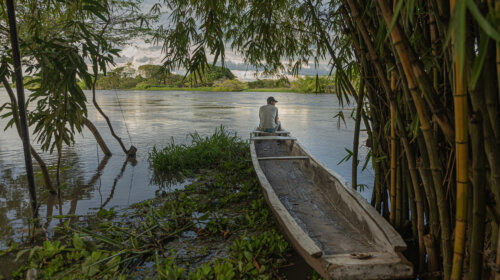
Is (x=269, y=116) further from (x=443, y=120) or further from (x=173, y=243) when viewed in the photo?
(x=443, y=120)

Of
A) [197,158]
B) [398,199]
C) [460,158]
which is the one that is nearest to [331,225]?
[398,199]

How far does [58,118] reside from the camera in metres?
2.44

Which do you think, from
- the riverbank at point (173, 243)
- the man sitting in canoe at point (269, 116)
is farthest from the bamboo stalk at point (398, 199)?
the man sitting in canoe at point (269, 116)

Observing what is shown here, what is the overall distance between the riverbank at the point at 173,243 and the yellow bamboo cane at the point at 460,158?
36.5 inches

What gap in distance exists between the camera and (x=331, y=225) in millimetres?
Result: 2293

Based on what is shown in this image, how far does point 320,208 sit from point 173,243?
1.26 meters

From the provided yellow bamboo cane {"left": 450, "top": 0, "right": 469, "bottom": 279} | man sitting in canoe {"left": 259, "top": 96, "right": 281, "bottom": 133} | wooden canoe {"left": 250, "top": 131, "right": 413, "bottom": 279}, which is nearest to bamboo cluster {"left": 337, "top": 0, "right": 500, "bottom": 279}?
yellow bamboo cane {"left": 450, "top": 0, "right": 469, "bottom": 279}

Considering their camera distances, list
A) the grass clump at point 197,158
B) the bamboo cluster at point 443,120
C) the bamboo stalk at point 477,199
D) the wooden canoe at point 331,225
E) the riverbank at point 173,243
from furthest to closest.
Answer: the grass clump at point 197,158
the riverbank at point 173,243
the wooden canoe at point 331,225
the bamboo stalk at point 477,199
the bamboo cluster at point 443,120

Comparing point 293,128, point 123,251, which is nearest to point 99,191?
point 123,251

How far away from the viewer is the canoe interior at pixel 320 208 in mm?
1977

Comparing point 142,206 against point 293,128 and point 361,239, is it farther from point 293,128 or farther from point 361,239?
point 293,128

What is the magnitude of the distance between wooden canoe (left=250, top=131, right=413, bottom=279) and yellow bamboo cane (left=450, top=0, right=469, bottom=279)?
303 millimetres

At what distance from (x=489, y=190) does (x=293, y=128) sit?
10.3 m

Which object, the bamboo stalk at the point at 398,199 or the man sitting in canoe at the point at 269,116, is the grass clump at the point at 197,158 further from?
the bamboo stalk at the point at 398,199
